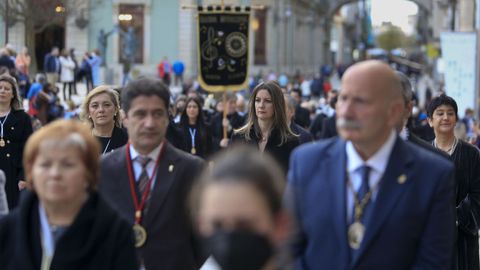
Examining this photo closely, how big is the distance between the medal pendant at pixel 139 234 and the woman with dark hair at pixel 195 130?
8614mm

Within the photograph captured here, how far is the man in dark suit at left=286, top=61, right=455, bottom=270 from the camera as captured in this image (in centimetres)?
486

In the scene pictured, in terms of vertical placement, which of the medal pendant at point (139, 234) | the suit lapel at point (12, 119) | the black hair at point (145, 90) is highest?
the black hair at point (145, 90)

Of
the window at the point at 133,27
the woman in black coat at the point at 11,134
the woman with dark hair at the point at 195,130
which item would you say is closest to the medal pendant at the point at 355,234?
the woman in black coat at the point at 11,134

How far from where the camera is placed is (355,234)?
490 cm

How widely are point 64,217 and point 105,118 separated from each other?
4517 mm

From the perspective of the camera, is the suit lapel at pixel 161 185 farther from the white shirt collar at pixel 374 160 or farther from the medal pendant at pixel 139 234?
the white shirt collar at pixel 374 160

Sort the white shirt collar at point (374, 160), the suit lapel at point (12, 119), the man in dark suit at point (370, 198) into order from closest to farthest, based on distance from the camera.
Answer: the man in dark suit at point (370, 198) < the white shirt collar at point (374, 160) < the suit lapel at point (12, 119)

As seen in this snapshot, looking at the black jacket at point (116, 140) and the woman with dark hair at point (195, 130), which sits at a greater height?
the black jacket at point (116, 140)

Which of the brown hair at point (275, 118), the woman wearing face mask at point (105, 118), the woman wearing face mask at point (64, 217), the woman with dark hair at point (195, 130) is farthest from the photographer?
the woman with dark hair at point (195, 130)

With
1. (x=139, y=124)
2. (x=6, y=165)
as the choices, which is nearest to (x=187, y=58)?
(x=6, y=165)

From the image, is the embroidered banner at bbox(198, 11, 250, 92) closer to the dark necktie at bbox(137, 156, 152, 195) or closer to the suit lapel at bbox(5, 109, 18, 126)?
the suit lapel at bbox(5, 109, 18, 126)

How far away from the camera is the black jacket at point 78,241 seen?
4430 millimetres

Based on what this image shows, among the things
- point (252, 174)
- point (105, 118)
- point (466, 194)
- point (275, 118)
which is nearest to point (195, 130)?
point (275, 118)

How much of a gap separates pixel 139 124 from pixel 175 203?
0.44m
